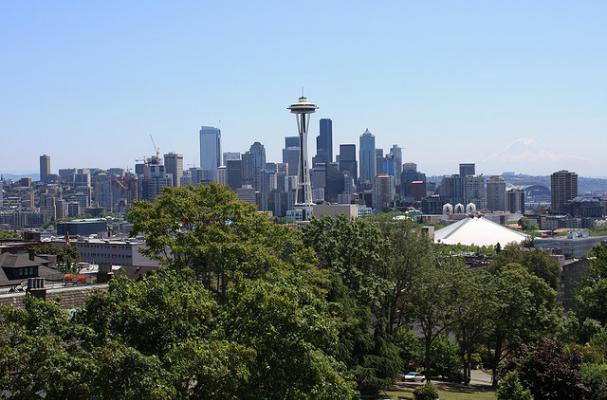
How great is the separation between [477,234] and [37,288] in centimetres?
13730

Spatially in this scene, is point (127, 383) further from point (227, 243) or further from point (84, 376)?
point (227, 243)

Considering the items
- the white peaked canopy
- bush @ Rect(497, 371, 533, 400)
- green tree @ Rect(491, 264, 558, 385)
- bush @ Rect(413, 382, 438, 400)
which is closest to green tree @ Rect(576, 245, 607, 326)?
green tree @ Rect(491, 264, 558, 385)

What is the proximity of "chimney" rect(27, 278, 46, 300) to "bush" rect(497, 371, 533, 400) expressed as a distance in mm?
14905

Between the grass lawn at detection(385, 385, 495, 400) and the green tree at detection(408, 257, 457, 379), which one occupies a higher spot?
the green tree at detection(408, 257, 457, 379)

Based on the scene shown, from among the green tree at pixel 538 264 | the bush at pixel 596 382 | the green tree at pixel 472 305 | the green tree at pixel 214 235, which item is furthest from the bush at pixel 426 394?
the green tree at pixel 538 264

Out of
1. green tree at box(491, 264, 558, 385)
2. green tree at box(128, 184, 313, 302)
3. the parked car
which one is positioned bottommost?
the parked car

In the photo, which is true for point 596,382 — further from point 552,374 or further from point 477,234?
point 477,234

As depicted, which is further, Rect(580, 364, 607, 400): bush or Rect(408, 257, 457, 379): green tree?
Rect(408, 257, 457, 379): green tree

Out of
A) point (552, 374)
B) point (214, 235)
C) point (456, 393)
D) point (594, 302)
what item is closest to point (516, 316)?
point (594, 302)

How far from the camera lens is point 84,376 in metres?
18.6

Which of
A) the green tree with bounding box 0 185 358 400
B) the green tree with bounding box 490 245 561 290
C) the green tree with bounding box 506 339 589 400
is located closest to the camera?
the green tree with bounding box 0 185 358 400

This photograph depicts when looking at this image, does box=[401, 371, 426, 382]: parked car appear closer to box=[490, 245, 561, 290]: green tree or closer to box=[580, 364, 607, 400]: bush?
box=[580, 364, 607, 400]: bush

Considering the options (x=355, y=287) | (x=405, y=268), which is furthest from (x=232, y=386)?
(x=405, y=268)

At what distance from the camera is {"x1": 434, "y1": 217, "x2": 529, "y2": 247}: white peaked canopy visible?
15688cm
